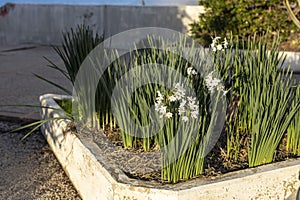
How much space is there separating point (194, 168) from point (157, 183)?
0.20 metres

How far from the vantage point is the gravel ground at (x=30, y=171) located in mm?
2377

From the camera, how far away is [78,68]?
8.73 ft

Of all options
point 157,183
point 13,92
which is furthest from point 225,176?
point 13,92

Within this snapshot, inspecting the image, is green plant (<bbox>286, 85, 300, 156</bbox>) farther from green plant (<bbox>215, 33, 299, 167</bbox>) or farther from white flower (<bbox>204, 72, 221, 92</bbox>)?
white flower (<bbox>204, 72, 221, 92</bbox>)

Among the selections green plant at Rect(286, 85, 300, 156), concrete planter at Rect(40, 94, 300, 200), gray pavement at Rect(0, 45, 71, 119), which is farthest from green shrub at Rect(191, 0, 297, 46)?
concrete planter at Rect(40, 94, 300, 200)

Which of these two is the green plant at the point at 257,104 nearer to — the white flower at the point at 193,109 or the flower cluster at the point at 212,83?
the flower cluster at the point at 212,83

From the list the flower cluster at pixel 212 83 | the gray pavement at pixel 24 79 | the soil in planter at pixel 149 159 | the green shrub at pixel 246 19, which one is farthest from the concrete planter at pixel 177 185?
the green shrub at pixel 246 19

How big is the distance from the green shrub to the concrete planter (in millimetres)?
5122

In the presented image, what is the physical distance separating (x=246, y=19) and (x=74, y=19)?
4390 millimetres

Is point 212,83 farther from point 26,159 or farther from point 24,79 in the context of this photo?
point 24,79

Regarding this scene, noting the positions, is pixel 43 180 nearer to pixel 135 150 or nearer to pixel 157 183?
pixel 135 150

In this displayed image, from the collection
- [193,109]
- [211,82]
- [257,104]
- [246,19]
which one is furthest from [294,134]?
[246,19]

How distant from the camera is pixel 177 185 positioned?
1.74 metres

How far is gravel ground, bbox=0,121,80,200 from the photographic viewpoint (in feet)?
7.80
